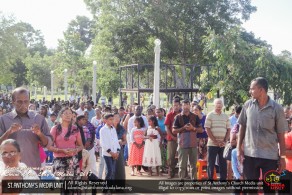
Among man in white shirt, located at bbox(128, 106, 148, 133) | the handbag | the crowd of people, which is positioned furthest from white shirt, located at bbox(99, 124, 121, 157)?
man in white shirt, located at bbox(128, 106, 148, 133)

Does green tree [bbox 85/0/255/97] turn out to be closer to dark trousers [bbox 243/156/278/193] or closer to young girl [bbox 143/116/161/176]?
young girl [bbox 143/116/161/176]

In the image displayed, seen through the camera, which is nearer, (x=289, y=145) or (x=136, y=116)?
(x=289, y=145)

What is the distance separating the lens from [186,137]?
27.8 feet

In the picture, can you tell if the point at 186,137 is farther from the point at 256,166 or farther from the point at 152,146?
the point at 256,166

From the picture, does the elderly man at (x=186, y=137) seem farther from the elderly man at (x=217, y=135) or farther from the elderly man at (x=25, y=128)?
the elderly man at (x=25, y=128)

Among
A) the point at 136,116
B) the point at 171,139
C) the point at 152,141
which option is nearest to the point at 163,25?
the point at 136,116

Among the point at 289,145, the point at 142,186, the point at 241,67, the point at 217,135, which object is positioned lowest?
the point at 142,186

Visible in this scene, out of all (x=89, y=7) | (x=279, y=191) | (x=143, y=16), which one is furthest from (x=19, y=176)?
(x=89, y=7)

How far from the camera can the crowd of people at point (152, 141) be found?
186 inches

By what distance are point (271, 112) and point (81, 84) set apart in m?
34.3

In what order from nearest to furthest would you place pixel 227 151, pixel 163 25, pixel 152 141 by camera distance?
1. pixel 227 151
2. pixel 152 141
3. pixel 163 25

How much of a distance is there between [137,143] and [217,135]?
2.91 metres

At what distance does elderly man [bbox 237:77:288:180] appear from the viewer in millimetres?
5074

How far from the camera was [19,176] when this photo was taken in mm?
4035
